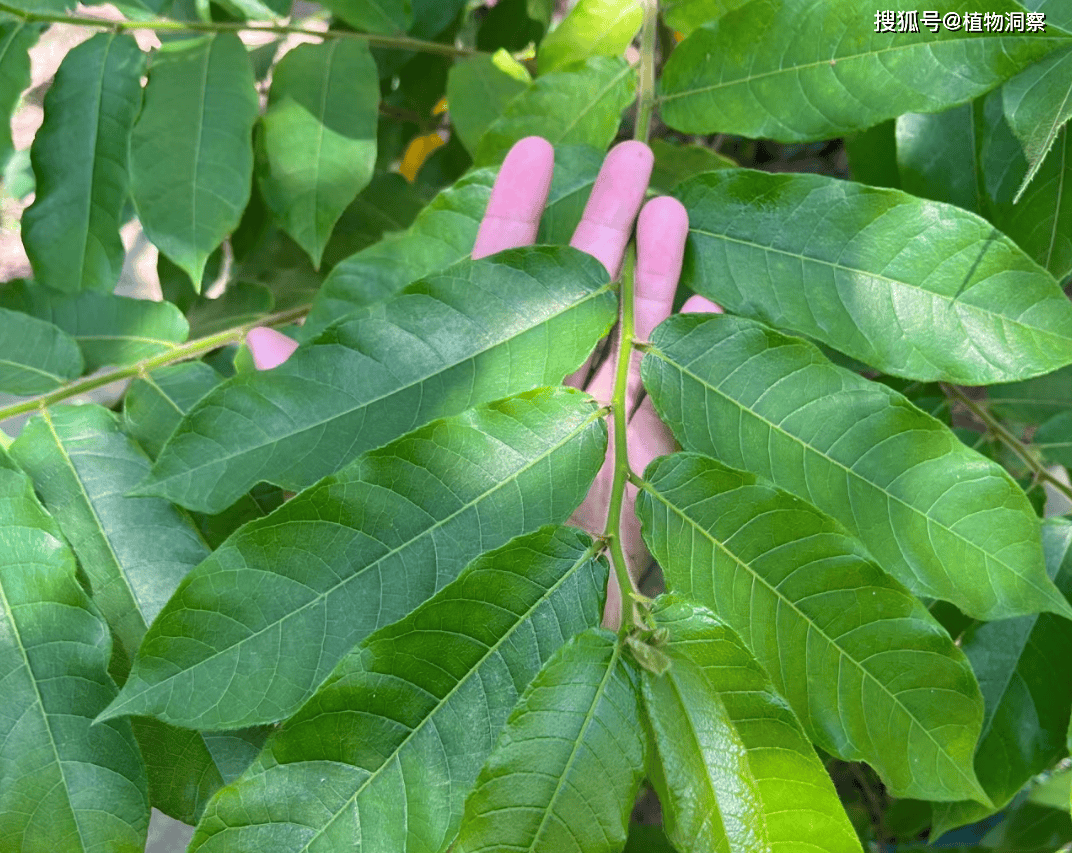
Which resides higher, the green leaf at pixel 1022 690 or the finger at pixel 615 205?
the finger at pixel 615 205

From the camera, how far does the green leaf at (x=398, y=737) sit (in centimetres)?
46

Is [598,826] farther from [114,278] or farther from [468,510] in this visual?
[114,278]

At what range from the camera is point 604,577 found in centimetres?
55

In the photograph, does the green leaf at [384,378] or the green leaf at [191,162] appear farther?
the green leaf at [191,162]

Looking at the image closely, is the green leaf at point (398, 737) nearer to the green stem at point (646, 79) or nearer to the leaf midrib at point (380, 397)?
the leaf midrib at point (380, 397)

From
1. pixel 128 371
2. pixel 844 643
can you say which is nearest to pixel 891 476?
pixel 844 643

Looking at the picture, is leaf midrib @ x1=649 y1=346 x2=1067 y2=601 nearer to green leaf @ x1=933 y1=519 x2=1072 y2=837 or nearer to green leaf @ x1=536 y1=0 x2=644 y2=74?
green leaf @ x1=933 y1=519 x2=1072 y2=837

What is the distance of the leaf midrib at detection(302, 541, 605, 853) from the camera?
1.51 feet

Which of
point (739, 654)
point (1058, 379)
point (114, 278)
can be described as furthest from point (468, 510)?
point (1058, 379)

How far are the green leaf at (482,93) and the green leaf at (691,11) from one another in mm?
221

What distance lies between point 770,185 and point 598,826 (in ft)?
1.66

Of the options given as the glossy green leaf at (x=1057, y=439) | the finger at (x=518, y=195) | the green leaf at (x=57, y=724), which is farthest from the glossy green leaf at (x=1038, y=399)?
the green leaf at (x=57, y=724)

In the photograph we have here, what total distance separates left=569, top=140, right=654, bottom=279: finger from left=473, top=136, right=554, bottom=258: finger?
48 mm

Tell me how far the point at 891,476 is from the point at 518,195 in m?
0.40
